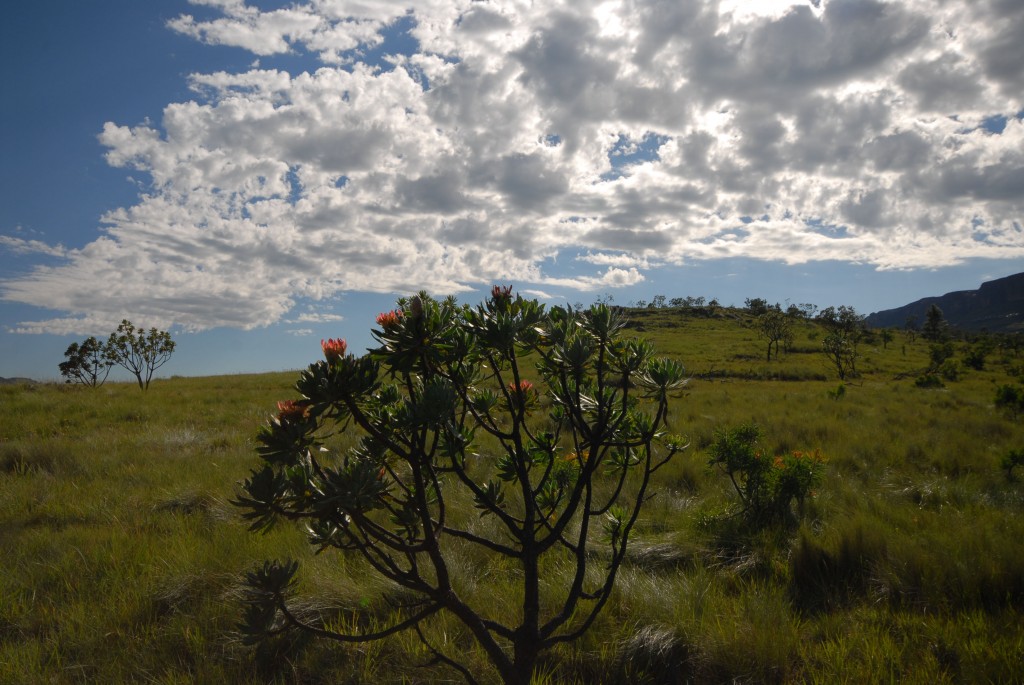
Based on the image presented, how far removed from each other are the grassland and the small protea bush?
23 centimetres

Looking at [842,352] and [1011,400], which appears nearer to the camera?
[1011,400]

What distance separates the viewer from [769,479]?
19.7 feet

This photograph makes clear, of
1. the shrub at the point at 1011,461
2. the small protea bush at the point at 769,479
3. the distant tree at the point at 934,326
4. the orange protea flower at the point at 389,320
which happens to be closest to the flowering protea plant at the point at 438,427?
the orange protea flower at the point at 389,320

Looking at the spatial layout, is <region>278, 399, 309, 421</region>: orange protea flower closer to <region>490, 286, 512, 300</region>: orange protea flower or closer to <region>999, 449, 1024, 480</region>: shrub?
<region>490, 286, 512, 300</region>: orange protea flower

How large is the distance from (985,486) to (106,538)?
10.4m

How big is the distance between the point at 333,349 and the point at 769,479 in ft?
17.8

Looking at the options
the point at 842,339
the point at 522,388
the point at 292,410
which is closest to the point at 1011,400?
the point at 522,388

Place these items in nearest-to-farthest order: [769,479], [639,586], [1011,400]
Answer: [639,586] < [769,479] < [1011,400]

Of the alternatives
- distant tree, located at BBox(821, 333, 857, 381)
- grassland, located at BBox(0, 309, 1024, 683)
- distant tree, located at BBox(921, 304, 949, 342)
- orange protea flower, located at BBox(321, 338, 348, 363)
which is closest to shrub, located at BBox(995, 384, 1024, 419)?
grassland, located at BBox(0, 309, 1024, 683)

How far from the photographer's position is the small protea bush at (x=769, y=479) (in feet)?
19.4

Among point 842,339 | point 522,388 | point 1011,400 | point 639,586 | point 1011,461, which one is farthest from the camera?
point 842,339

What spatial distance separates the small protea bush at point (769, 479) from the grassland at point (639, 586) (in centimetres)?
23

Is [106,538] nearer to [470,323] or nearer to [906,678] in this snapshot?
[470,323]

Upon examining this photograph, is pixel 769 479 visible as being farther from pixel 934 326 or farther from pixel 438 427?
pixel 934 326
